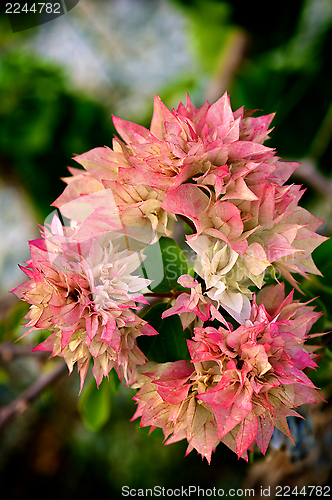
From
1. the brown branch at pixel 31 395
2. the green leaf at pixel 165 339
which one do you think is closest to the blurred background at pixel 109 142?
the brown branch at pixel 31 395

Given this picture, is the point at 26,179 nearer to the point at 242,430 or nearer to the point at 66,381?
the point at 66,381

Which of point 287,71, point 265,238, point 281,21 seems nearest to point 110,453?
point 265,238

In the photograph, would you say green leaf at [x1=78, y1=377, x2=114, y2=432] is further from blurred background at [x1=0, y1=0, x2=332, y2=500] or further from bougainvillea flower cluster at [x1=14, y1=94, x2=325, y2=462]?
bougainvillea flower cluster at [x1=14, y1=94, x2=325, y2=462]

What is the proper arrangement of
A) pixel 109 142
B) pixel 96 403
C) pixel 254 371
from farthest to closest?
1. pixel 109 142
2. pixel 96 403
3. pixel 254 371

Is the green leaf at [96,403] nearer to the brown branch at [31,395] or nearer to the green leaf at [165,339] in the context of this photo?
the brown branch at [31,395]

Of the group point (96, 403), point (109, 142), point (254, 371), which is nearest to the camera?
point (254, 371)

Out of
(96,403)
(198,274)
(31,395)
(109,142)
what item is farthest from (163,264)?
(109,142)

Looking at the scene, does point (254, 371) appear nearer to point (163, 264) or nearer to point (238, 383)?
point (238, 383)
